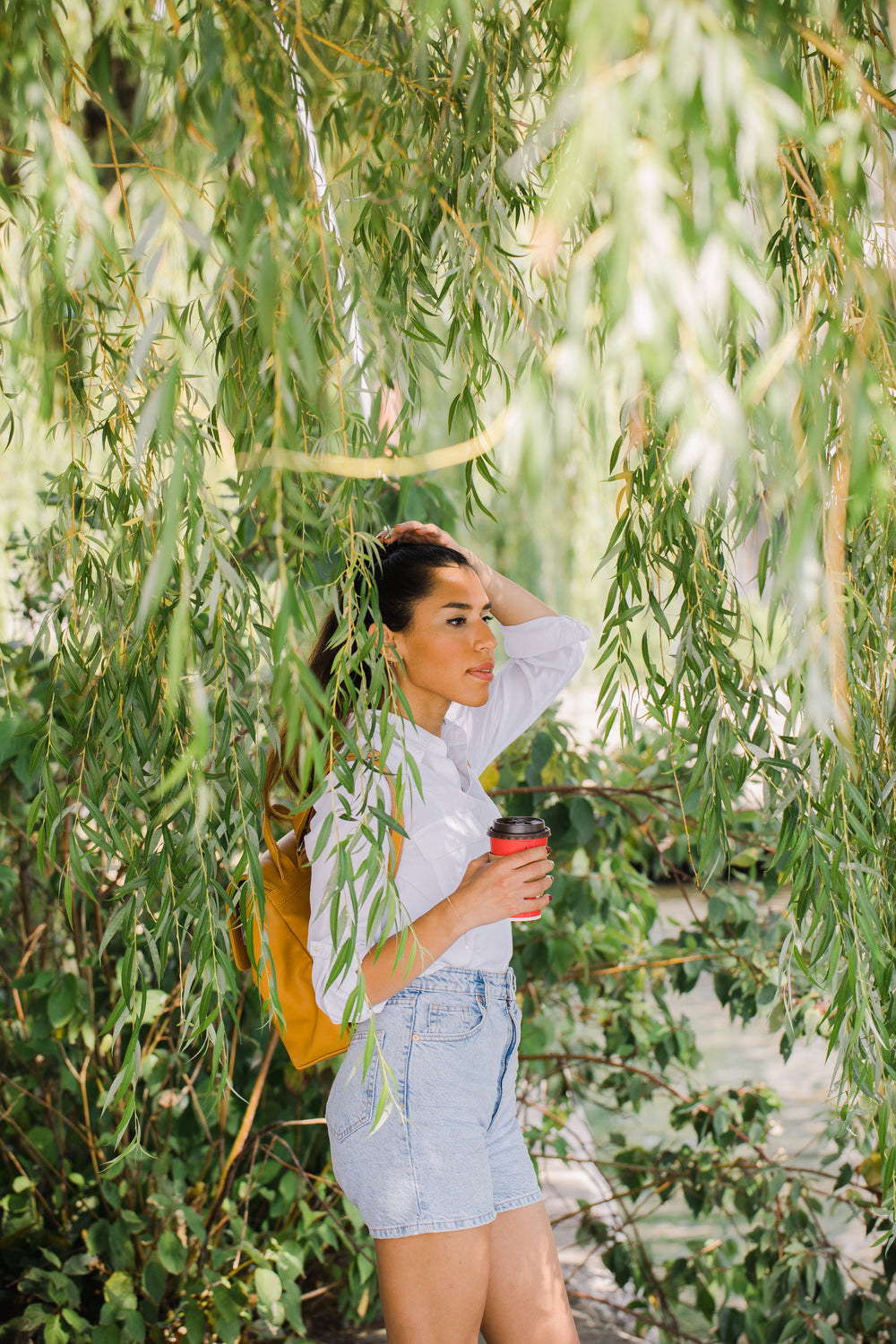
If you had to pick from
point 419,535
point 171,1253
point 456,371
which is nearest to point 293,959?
point 419,535

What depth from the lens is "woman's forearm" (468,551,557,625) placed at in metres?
1.83

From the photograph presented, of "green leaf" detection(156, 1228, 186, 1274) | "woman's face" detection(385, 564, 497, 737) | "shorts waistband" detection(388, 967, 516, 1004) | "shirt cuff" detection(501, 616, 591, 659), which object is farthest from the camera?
"green leaf" detection(156, 1228, 186, 1274)

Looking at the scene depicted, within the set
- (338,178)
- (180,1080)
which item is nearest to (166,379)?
(338,178)

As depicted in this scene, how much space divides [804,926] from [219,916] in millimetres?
724

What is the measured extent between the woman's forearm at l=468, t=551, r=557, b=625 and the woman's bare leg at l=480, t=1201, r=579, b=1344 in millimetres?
889

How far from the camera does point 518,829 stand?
139 cm

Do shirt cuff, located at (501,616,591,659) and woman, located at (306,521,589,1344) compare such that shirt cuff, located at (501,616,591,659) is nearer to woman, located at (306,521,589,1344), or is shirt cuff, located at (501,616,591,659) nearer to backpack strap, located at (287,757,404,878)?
woman, located at (306,521,589,1344)

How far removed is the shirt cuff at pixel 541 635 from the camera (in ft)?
5.95

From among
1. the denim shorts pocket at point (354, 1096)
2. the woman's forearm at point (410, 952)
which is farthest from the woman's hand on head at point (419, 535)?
the denim shorts pocket at point (354, 1096)

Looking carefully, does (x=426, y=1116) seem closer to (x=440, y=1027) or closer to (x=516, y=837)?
(x=440, y=1027)

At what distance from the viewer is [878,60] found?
1.15 metres

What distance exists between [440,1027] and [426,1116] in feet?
0.34

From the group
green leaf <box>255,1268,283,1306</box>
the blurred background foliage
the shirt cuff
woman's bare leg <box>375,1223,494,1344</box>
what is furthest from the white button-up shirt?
green leaf <box>255,1268,283,1306</box>

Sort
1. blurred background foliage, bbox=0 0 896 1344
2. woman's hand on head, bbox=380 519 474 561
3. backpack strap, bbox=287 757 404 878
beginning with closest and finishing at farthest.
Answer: blurred background foliage, bbox=0 0 896 1344
backpack strap, bbox=287 757 404 878
woman's hand on head, bbox=380 519 474 561
